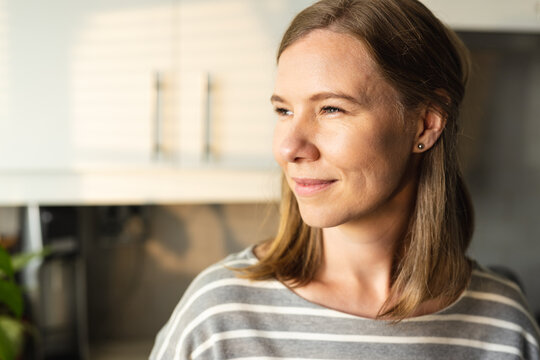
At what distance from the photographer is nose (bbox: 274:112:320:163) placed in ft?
2.82

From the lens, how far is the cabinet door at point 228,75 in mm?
1674

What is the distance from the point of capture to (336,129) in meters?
0.86

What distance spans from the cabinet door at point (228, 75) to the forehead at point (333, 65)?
830 millimetres

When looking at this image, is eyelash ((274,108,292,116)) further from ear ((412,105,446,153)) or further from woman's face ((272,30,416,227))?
ear ((412,105,446,153))

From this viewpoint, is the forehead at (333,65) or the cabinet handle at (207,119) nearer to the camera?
the forehead at (333,65)

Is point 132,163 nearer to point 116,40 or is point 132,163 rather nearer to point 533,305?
point 116,40

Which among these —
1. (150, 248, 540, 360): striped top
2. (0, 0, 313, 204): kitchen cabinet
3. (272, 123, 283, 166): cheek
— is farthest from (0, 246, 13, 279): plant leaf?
(0, 0, 313, 204): kitchen cabinet

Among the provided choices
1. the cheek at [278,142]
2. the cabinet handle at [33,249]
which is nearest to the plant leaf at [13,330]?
the cabinet handle at [33,249]

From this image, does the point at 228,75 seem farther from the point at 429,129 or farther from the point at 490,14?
the point at 429,129

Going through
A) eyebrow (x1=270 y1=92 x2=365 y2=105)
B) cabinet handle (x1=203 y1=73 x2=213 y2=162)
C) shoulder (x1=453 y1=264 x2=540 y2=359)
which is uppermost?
eyebrow (x1=270 y1=92 x2=365 y2=105)

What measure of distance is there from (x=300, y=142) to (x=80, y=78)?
971 mm

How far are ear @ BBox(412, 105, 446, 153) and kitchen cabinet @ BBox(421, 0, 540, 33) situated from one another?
742mm

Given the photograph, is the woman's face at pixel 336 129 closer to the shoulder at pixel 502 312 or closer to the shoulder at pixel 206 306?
the shoulder at pixel 206 306

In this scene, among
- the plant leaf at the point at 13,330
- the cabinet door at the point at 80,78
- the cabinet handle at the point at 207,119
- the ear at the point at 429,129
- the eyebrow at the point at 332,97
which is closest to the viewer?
the eyebrow at the point at 332,97
